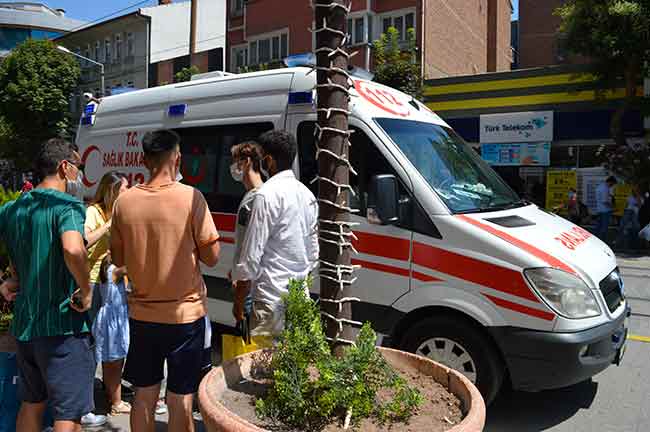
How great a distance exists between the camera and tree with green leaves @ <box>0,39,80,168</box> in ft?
118

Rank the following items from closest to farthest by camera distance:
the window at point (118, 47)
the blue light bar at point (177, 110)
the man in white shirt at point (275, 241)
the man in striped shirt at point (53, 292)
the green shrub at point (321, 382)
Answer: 1. the green shrub at point (321, 382)
2. the man in striped shirt at point (53, 292)
3. the man in white shirt at point (275, 241)
4. the blue light bar at point (177, 110)
5. the window at point (118, 47)

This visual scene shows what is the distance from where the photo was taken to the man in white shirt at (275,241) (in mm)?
3236

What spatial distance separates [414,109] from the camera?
204 inches

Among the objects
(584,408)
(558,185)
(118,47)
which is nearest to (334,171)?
(584,408)

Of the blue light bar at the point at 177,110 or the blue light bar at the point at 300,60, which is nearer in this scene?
the blue light bar at the point at 300,60

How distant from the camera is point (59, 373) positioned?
113 inches

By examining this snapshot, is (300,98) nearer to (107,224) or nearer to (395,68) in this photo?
(107,224)

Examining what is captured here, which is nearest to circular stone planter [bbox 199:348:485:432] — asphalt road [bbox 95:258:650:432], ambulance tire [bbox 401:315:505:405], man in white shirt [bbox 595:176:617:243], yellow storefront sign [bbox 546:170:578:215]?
ambulance tire [bbox 401:315:505:405]

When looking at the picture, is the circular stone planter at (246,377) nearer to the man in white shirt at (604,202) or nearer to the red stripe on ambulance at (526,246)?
the red stripe on ambulance at (526,246)

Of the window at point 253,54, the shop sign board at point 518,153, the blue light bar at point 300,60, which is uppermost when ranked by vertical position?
the window at point 253,54

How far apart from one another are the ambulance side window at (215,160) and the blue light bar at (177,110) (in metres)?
0.17

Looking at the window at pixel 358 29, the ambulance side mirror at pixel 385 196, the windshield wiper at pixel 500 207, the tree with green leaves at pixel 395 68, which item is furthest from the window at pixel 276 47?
the ambulance side mirror at pixel 385 196

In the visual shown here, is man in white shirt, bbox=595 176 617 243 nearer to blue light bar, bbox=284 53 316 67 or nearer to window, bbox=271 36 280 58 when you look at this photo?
blue light bar, bbox=284 53 316 67

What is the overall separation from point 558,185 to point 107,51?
110 ft
